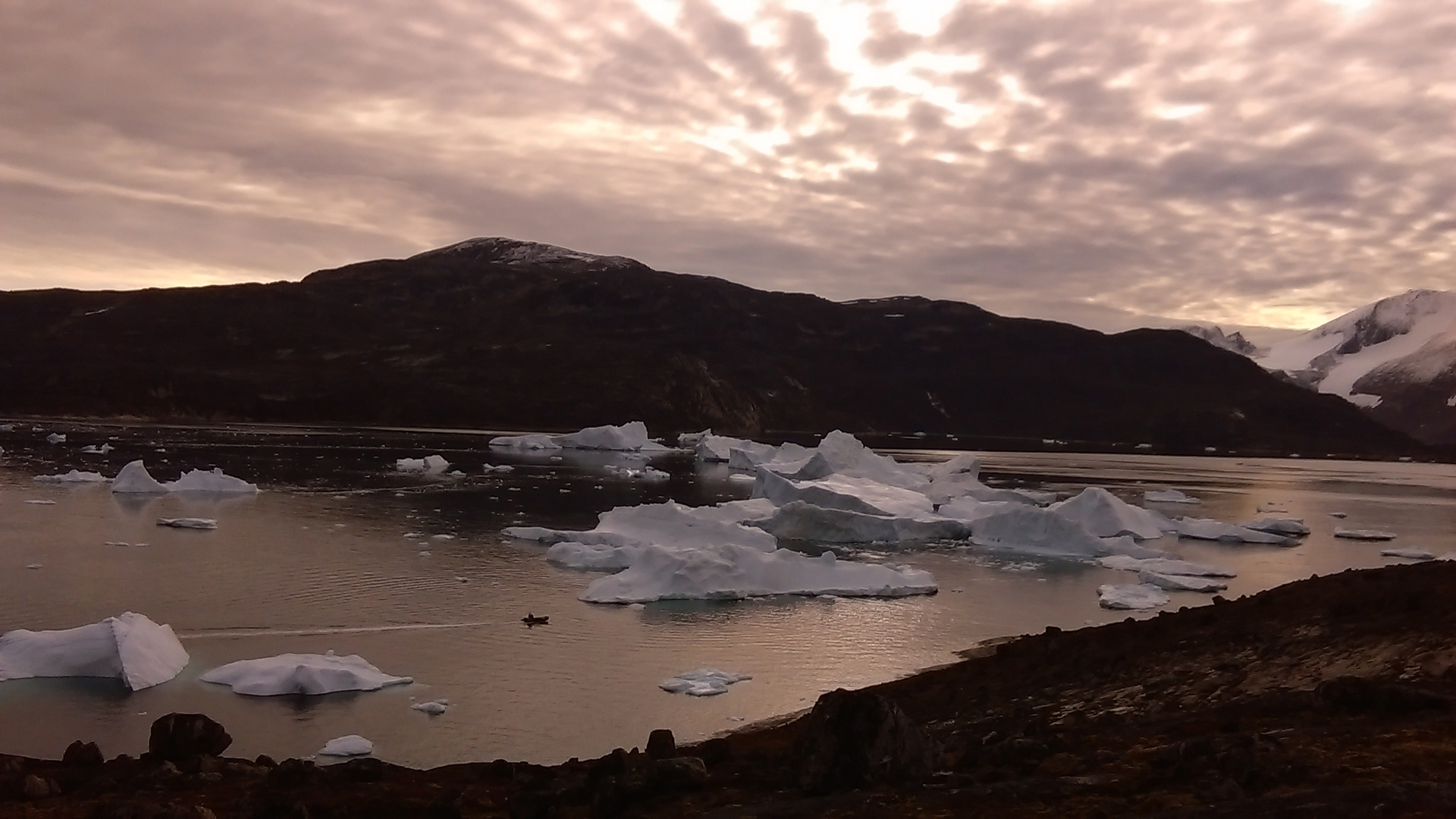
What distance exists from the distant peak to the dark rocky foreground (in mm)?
148850

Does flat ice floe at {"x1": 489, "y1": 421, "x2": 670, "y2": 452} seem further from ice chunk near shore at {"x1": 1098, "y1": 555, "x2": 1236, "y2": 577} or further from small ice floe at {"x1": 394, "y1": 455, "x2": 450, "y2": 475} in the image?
ice chunk near shore at {"x1": 1098, "y1": 555, "x2": 1236, "y2": 577}

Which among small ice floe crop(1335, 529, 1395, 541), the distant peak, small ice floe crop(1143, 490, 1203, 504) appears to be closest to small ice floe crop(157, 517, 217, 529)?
small ice floe crop(1335, 529, 1395, 541)

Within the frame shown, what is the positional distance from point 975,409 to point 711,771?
417 ft

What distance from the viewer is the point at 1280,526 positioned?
32.1 meters

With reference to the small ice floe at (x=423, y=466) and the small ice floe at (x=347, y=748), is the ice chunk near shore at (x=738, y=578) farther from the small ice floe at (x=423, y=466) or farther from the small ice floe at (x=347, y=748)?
the small ice floe at (x=423, y=466)

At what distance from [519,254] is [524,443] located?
102m

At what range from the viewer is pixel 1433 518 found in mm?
39719

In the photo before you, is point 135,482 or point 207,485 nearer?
point 135,482

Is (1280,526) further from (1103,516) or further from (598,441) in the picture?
(598,441)

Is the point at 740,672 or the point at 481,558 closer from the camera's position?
the point at 740,672

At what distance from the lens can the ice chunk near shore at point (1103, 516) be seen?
2944 centimetres

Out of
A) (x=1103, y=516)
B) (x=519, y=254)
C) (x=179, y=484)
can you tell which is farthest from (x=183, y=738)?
(x=519, y=254)

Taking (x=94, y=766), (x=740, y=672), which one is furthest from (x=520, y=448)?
(x=94, y=766)

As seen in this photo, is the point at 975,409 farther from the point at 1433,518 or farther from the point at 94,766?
the point at 94,766
